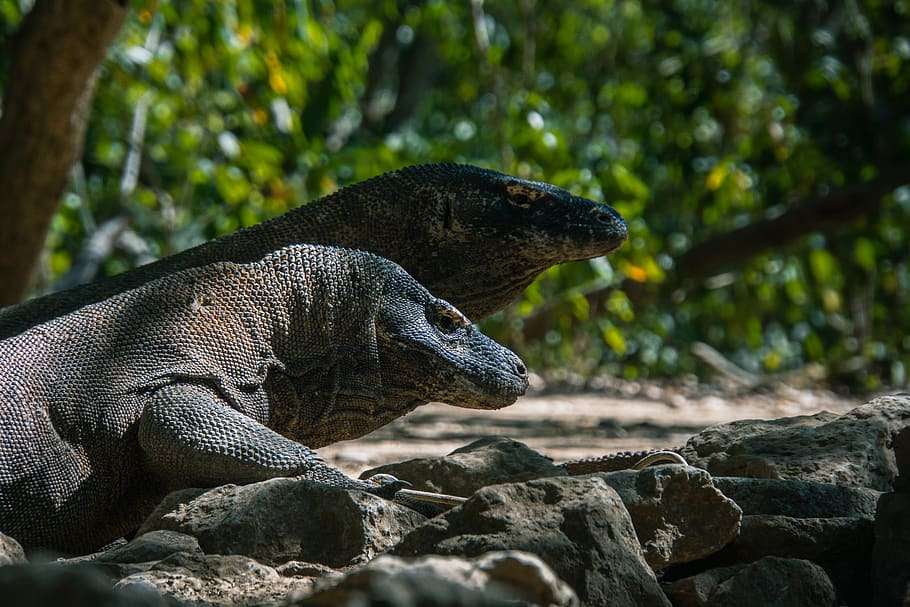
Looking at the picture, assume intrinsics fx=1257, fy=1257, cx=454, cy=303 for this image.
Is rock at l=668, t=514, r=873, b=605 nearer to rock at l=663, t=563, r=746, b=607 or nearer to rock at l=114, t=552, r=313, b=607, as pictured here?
rock at l=663, t=563, r=746, b=607

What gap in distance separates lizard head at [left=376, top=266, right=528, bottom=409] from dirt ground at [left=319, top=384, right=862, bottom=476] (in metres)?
1.82

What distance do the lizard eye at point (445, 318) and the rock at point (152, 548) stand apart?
38.1 inches

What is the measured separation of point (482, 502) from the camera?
208 cm

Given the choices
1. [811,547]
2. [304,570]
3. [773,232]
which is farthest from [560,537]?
[773,232]

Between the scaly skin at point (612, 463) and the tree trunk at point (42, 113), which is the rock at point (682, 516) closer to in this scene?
the scaly skin at point (612, 463)

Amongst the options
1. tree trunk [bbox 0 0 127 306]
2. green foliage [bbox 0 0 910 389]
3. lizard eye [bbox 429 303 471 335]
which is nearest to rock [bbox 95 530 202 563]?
lizard eye [bbox 429 303 471 335]

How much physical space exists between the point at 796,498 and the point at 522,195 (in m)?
1.20

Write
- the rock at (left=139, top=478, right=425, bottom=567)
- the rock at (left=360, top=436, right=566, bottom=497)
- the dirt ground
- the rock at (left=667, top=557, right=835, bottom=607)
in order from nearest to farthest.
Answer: the rock at (left=667, top=557, right=835, bottom=607), the rock at (left=139, top=478, right=425, bottom=567), the rock at (left=360, top=436, right=566, bottom=497), the dirt ground

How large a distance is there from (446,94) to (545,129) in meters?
6.33

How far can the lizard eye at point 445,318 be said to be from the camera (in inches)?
121

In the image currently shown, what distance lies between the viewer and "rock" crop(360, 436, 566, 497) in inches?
112

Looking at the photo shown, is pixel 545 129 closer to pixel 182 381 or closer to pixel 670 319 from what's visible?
pixel 670 319

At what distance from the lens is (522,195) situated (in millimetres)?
3395

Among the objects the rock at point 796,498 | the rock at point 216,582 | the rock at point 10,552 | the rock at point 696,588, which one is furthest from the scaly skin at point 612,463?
the rock at point 10,552
